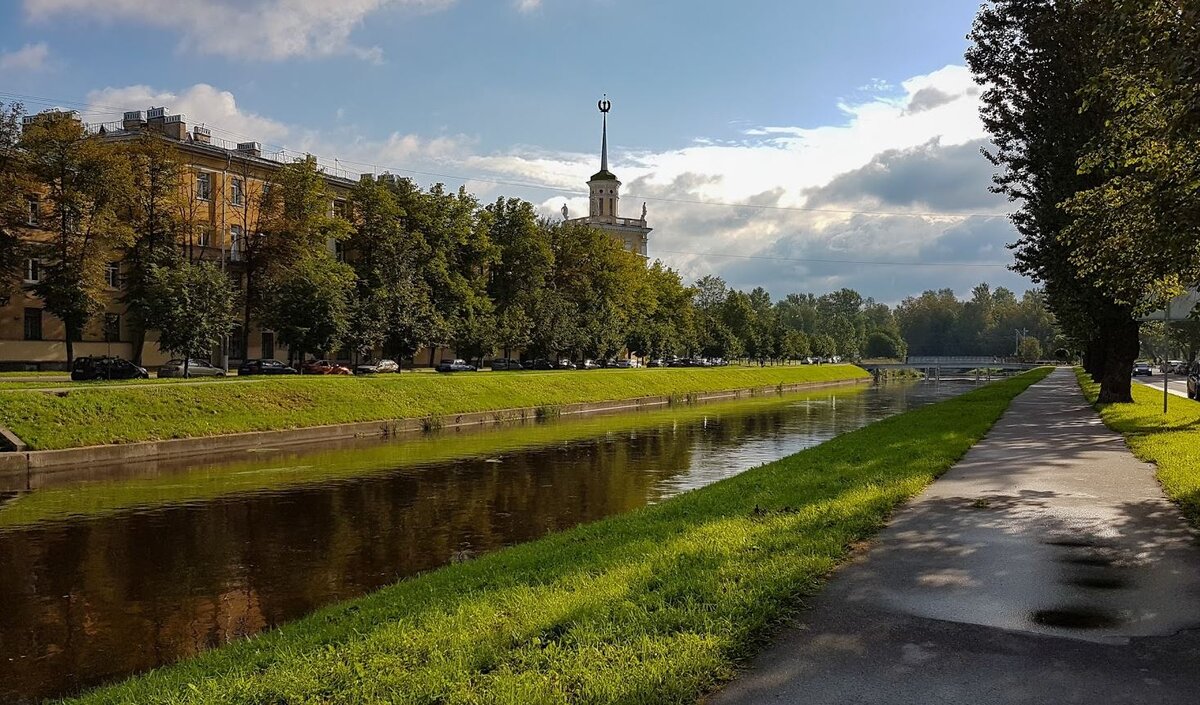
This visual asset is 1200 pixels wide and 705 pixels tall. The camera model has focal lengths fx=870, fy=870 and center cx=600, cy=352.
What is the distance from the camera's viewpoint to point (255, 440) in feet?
101

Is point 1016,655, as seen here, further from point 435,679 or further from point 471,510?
point 471,510

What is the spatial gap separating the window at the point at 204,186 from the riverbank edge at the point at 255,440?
31.8m

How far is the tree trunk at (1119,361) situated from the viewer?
30.3 meters

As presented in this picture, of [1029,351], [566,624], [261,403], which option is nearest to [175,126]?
[261,403]

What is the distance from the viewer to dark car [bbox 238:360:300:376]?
5403 centimetres

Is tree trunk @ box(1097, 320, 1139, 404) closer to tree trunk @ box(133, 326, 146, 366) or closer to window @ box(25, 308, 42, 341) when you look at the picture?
tree trunk @ box(133, 326, 146, 366)

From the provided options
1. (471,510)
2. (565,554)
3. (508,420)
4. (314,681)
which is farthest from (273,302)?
(314,681)

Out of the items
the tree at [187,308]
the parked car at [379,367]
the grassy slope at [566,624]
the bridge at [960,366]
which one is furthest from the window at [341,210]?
the bridge at [960,366]

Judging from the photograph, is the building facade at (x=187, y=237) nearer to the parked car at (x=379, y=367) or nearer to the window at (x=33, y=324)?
the window at (x=33, y=324)

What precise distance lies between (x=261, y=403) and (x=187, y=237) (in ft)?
99.8

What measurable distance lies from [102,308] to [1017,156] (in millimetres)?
48230

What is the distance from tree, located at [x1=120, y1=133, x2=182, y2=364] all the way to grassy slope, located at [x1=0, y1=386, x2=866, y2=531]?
2600 centimetres

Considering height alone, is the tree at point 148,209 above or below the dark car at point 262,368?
above

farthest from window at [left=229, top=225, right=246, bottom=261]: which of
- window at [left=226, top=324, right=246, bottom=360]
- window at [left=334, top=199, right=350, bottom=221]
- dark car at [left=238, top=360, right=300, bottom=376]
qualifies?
dark car at [left=238, top=360, right=300, bottom=376]
